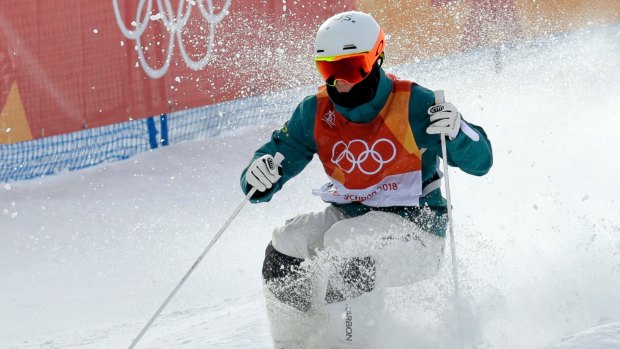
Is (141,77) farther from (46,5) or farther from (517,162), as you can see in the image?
(517,162)

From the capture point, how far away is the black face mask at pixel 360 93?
3918mm

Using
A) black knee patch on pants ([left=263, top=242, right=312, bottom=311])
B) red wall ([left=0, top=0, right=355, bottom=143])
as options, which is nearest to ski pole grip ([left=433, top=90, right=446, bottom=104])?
black knee patch on pants ([left=263, top=242, right=312, bottom=311])

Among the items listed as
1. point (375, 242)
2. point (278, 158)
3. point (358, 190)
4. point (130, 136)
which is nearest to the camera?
point (375, 242)

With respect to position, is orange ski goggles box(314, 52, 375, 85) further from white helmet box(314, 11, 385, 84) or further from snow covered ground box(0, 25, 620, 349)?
snow covered ground box(0, 25, 620, 349)

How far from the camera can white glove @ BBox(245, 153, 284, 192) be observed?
4031mm

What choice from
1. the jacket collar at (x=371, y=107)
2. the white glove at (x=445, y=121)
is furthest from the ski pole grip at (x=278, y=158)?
the white glove at (x=445, y=121)

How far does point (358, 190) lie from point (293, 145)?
404 mm

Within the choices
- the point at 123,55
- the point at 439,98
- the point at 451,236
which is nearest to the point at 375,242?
the point at 451,236

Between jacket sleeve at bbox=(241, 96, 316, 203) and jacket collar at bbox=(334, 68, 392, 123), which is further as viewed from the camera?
jacket sleeve at bbox=(241, 96, 316, 203)

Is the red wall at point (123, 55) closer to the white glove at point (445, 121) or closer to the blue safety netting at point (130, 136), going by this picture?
the blue safety netting at point (130, 136)

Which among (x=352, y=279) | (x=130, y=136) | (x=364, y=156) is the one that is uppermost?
(x=364, y=156)

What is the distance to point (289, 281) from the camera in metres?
4.04

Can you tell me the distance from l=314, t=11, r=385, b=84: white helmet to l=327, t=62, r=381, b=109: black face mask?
4cm

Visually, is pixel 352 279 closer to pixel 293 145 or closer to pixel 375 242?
pixel 375 242
